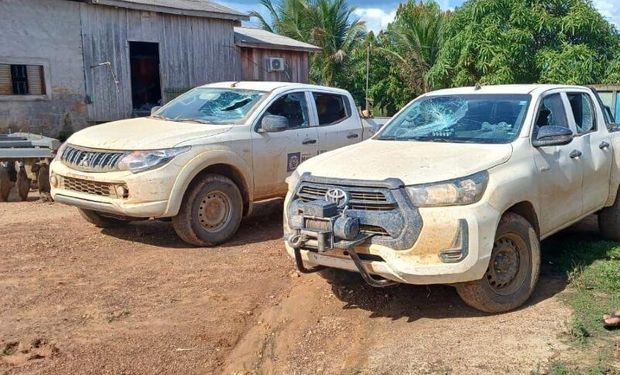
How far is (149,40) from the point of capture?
15.8m

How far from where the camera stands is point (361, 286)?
539cm

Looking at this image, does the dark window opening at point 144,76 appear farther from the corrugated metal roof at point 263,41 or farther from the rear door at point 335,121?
the rear door at point 335,121

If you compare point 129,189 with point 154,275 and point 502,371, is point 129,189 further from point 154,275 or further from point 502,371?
point 502,371

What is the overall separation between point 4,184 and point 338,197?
22.6 ft

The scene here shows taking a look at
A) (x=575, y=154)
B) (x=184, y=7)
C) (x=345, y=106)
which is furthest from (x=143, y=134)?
(x=184, y=7)

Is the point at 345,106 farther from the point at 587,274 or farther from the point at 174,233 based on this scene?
the point at 587,274

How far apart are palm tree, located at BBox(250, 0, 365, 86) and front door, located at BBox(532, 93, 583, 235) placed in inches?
853

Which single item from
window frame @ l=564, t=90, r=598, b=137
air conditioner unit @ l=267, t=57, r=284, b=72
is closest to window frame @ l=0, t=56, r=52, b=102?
air conditioner unit @ l=267, t=57, r=284, b=72

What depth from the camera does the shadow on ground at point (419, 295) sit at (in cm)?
481

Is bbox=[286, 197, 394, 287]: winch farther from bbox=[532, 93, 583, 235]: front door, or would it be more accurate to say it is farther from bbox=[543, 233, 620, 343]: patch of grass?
bbox=[532, 93, 583, 235]: front door

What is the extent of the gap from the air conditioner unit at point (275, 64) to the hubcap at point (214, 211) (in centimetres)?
1252

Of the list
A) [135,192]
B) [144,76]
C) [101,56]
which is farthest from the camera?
[144,76]

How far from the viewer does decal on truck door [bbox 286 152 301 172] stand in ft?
24.8

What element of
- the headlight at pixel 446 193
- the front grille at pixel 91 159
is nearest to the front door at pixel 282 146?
the front grille at pixel 91 159
